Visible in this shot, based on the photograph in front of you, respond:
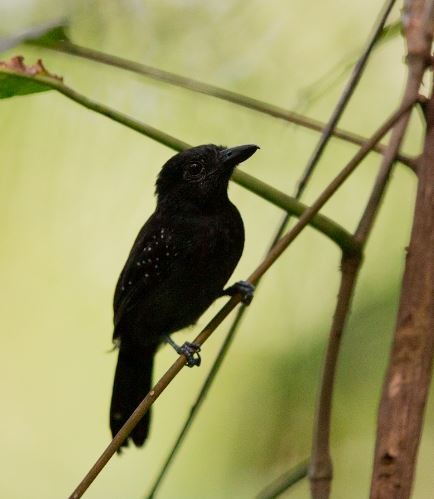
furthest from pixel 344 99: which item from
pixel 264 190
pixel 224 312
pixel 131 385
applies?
pixel 131 385

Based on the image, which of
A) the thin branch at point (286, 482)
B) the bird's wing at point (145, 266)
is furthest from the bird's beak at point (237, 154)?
the thin branch at point (286, 482)

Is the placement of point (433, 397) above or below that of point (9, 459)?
above

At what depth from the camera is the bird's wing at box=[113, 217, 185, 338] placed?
2.77 m

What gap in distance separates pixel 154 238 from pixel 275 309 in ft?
1.57

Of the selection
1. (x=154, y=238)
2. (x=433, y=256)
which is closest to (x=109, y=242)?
(x=154, y=238)

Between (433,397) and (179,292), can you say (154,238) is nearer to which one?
(179,292)

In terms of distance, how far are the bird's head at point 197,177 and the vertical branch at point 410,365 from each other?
3.56 feet

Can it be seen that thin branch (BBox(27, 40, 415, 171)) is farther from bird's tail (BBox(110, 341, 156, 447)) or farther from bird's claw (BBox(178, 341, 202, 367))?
bird's tail (BBox(110, 341, 156, 447))

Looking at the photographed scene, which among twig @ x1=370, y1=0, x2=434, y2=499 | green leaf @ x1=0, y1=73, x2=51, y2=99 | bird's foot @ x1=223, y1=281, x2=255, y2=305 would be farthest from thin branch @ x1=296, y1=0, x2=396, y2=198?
green leaf @ x1=0, y1=73, x2=51, y2=99

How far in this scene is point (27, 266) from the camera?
9.50 ft

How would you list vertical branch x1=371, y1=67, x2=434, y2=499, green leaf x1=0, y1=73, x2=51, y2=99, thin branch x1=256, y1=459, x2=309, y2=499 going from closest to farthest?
1. vertical branch x1=371, y1=67, x2=434, y2=499
2. thin branch x1=256, y1=459, x2=309, y2=499
3. green leaf x1=0, y1=73, x2=51, y2=99

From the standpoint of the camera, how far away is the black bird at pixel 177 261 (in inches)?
105

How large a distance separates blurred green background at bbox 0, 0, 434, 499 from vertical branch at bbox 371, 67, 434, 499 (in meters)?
1.06

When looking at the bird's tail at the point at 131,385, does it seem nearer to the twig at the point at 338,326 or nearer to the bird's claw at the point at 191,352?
the bird's claw at the point at 191,352
